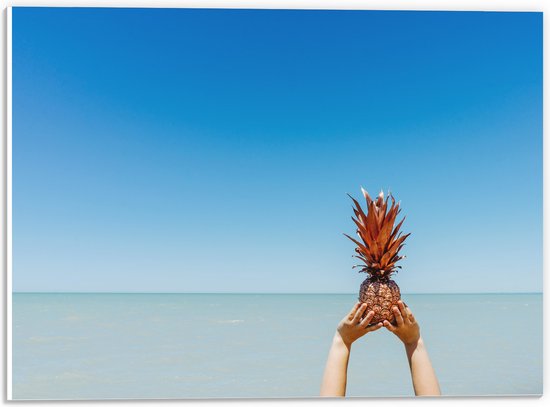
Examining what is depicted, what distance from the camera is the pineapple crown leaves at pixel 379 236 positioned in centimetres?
274

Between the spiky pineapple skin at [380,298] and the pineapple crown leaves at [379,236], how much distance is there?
0.05 metres

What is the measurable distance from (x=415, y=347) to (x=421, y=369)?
12 cm

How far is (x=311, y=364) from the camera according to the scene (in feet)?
22.2

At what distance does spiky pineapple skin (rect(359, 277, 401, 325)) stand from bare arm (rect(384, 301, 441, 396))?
3 centimetres

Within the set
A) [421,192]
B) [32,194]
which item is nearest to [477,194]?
[421,192]

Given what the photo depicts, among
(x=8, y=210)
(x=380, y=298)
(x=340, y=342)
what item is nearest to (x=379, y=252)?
(x=380, y=298)

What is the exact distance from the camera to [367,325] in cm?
270

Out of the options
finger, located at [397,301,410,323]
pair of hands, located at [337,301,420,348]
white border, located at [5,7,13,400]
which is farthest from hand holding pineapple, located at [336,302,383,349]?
white border, located at [5,7,13,400]

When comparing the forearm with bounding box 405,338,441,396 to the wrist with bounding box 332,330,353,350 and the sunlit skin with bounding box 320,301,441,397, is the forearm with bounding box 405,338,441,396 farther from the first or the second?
the wrist with bounding box 332,330,353,350

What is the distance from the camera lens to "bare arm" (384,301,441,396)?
2711 millimetres

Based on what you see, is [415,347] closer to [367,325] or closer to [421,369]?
[421,369]

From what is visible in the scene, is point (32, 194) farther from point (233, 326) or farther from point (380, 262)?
point (233, 326)

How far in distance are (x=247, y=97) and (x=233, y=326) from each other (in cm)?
776

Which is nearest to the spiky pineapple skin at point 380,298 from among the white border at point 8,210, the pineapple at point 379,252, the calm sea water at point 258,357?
the pineapple at point 379,252
